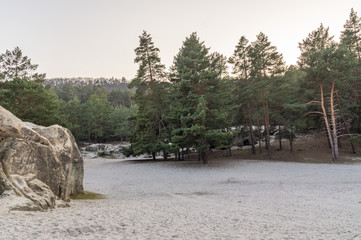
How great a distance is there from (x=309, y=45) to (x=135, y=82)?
23223 mm

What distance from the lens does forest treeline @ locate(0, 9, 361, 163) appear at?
896 inches

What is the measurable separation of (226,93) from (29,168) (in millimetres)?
21904

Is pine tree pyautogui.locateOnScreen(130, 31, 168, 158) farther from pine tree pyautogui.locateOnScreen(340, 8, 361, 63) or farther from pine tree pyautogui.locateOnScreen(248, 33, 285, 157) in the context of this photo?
pine tree pyautogui.locateOnScreen(340, 8, 361, 63)

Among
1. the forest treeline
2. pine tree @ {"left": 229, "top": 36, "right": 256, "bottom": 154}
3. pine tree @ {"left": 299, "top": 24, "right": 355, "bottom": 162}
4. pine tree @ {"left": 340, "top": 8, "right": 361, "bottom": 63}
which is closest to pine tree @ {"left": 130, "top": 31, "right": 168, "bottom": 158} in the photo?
the forest treeline

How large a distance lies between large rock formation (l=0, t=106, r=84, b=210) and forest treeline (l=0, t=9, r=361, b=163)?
13.7 m

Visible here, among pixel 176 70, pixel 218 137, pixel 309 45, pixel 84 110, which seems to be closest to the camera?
pixel 218 137

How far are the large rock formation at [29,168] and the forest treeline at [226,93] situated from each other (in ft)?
44.8

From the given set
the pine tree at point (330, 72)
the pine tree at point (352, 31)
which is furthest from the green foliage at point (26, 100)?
the pine tree at point (352, 31)

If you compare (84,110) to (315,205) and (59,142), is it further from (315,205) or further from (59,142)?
(315,205)

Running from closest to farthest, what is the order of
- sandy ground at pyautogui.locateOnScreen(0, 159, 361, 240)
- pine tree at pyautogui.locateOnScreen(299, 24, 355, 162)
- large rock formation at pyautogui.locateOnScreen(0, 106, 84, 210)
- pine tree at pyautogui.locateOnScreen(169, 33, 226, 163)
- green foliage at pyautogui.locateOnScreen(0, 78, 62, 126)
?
sandy ground at pyautogui.locateOnScreen(0, 159, 361, 240)
large rock formation at pyautogui.locateOnScreen(0, 106, 84, 210)
pine tree at pyautogui.locateOnScreen(299, 24, 355, 162)
pine tree at pyautogui.locateOnScreen(169, 33, 226, 163)
green foliage at pyautogui.locateOnScreen(0, 78, 62, 126)

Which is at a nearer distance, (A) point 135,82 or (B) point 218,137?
(B) point 218,137

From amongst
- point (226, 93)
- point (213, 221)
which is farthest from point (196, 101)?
point (213, 221)

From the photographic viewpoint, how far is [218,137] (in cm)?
2172

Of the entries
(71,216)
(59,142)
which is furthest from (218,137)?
(71,216)
